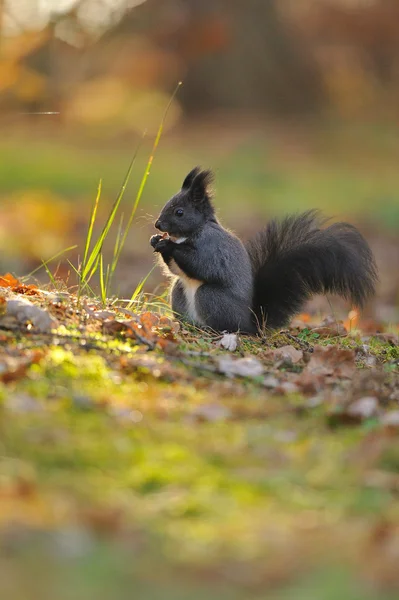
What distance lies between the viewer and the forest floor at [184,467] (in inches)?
82.5

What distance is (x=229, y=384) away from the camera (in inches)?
143

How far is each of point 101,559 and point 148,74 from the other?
69.6 feet

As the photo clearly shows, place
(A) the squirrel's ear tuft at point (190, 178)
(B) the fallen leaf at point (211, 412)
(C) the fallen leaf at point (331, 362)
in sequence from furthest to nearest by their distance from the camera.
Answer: (A) the squirrel's ear tuft at point (190, 178) < (C) the fallen leaf at point (331, 362) < (B) the fallen leaf at point (211, 412)

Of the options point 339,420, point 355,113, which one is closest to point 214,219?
point 339,420

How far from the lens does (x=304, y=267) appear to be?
5051mm

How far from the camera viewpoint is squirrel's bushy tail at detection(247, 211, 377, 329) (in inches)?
195

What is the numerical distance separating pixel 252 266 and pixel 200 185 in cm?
55

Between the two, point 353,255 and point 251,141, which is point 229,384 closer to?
point 353,255

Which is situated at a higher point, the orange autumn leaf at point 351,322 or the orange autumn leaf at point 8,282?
the orange autumn leaf at point 8,282

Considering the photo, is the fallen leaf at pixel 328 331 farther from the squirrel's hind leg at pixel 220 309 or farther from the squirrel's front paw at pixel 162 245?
the squirrel's front paw at pixel 162 245

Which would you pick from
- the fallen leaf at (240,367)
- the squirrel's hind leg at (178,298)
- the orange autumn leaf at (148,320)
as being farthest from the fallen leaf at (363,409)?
the squirrel's hind leg at (178,298)

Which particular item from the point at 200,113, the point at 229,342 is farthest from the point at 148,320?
the point at 200,113

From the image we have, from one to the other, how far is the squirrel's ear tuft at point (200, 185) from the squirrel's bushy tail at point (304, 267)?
1.37ft

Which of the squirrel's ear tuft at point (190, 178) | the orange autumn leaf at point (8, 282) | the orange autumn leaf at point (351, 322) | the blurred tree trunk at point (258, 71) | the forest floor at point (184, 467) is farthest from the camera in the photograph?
the blurred tree trunk at point (258, 71)
